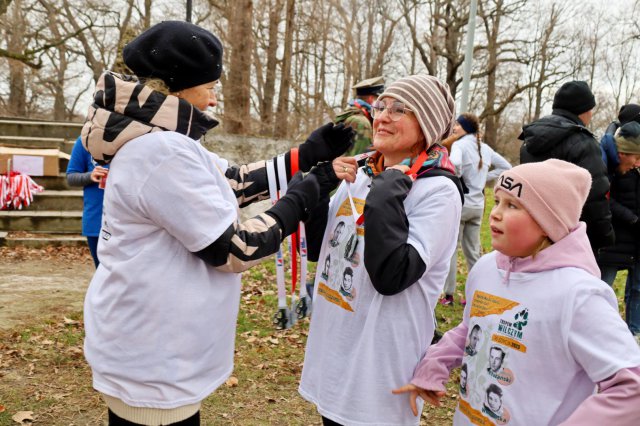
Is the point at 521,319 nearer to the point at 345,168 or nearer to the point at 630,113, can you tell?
the point at 345,168

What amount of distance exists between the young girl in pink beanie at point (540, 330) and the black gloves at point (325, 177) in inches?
25.6

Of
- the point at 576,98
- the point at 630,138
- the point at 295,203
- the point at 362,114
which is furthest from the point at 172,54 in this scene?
the point at 630,138

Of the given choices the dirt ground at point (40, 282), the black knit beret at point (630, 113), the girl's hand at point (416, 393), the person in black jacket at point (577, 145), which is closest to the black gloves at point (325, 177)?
the girl's hand at point (416, 393)

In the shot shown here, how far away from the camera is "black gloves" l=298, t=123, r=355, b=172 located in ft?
7.66

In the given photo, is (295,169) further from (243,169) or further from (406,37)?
(406,37)

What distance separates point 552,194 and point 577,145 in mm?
2641

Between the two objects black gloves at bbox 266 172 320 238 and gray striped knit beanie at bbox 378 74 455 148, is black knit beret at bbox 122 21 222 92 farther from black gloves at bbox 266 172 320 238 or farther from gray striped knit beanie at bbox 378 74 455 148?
gray striped knit beanie at bbox 378 74 455 148

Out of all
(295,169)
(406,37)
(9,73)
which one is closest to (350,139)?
(295,169)

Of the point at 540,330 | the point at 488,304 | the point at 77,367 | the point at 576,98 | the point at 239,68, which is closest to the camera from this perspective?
the point at 540,330

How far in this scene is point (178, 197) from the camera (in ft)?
5.65

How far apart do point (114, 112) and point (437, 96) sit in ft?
3.96

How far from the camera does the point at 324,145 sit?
2.33m

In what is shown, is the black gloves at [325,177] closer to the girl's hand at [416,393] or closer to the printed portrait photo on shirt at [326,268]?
the printed portrait photo on shirt at [326,268]

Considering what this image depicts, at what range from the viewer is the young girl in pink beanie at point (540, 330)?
5.18 ft
